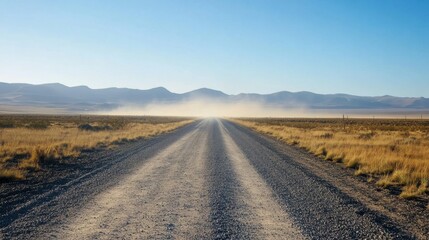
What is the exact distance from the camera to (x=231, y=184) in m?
10.2

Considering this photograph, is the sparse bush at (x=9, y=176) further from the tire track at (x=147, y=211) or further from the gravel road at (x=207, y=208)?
the tire track at (x=147, y=211)

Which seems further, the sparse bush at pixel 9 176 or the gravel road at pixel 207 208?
the sparse bush at pixel 9 176

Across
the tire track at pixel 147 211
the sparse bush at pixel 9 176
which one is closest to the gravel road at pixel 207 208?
the tire track at pixel 147 211

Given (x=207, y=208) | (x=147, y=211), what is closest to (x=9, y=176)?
(x=147, y=211)

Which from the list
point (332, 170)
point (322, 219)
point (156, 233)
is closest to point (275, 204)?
point (322, 219)

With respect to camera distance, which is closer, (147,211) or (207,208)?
(147,211)

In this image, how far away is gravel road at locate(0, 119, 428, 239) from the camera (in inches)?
236

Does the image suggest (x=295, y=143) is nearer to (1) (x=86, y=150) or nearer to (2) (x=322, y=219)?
(1) (x=86, y=150)

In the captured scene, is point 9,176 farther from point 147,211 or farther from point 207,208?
point 207,208

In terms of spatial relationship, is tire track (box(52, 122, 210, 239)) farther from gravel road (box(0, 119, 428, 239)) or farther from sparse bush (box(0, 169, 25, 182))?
sparse bush (box(0, 169, 25, 182))

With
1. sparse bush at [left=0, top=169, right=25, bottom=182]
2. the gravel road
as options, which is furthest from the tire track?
sparse bush at [left=0, top=169, right=25, bottom=182]

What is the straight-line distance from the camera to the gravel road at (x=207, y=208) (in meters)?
6.00

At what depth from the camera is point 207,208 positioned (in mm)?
7539

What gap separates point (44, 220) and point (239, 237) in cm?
342
